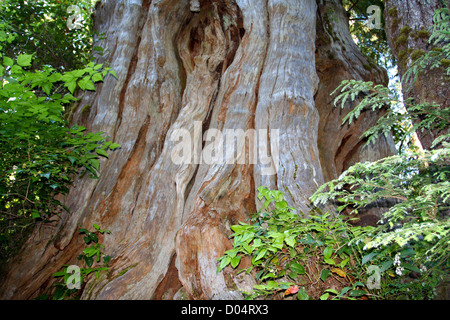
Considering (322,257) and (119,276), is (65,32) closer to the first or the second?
(119,276)

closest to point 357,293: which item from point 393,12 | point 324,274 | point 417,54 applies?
point 324,274

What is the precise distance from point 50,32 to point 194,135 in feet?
10.4

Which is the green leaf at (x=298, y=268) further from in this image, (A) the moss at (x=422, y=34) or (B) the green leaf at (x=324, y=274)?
(A) the moss at (x=422, y=34)

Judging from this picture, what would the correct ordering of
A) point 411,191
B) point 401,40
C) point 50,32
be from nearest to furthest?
point 411,191, point 401,40, point 50,32

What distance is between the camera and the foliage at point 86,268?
321 centimetres

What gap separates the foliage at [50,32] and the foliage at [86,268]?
317 centimetres

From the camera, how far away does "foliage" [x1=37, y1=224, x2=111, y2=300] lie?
10.5ft

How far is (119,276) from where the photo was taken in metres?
3.17

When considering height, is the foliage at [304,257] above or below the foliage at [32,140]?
below

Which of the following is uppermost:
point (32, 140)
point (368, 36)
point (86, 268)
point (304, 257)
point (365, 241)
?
point (368, 36)

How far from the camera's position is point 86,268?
3.40m

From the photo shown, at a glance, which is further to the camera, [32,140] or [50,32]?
[50,32]

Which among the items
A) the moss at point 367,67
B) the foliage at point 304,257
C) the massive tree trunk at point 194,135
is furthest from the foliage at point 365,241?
the moss at point 367,67

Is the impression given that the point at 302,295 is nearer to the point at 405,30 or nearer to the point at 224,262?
the point at 224,262
